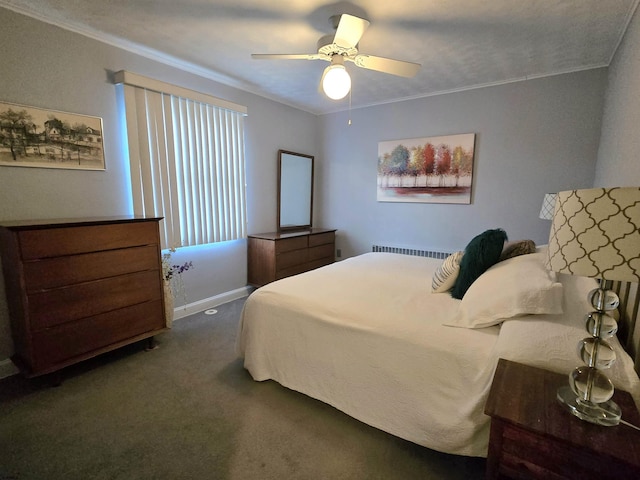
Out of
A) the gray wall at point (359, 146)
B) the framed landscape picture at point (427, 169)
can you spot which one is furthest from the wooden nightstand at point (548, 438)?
the framed landscape picture at point (427, 169)

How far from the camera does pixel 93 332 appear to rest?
2127mm

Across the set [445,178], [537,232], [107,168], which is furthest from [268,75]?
[537,232]

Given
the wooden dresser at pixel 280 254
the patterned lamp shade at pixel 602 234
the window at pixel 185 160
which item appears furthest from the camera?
the wooden dresser at pixel 280 254

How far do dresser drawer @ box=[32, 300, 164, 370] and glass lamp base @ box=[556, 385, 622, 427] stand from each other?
2.60 metres

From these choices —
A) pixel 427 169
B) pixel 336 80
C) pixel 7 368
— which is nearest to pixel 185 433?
pixel 7 368

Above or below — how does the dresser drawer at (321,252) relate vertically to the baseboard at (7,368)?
above

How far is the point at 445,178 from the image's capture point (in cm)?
363

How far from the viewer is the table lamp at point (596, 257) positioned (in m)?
0.80

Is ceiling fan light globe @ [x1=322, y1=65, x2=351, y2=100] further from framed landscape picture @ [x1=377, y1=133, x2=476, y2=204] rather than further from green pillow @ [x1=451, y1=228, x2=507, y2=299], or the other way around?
framed landscape picture @ [x1=377, y1=133, x2=476, y2=204]

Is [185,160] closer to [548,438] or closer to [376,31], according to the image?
[376,31]

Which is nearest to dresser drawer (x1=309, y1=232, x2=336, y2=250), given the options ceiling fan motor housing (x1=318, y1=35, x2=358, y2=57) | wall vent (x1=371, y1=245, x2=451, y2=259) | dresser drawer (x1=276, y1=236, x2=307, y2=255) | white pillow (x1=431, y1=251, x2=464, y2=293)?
dresser drawer (x1=276, y1=236, x2=307, y2=255)

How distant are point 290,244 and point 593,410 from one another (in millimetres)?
3104

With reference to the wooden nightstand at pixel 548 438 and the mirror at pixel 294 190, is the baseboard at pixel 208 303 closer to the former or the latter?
the mirror at pixel 294 190

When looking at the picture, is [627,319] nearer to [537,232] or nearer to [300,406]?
[300,406]
